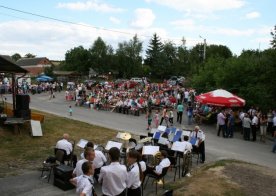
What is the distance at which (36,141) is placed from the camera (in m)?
16.2

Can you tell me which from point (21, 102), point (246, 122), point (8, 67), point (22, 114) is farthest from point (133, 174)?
point (246, 122)

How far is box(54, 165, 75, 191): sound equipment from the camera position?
33.4 ft

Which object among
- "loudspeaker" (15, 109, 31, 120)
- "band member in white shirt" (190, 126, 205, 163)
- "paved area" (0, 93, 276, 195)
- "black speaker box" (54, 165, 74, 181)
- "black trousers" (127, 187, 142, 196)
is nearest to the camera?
"black trousers" (127, 187, 142, 196)

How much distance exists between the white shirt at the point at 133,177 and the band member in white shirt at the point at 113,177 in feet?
1.44

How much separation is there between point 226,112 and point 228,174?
1022 centimetres

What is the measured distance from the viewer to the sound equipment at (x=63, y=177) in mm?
10188

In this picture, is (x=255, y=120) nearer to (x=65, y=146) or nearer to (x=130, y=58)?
(x=65, y=146)

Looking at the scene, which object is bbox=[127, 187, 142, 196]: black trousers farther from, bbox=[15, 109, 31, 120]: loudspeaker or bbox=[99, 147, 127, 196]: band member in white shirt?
bbox=[15, 109, 31, 120]: loudspeaker

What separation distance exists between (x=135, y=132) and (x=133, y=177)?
1343 cm

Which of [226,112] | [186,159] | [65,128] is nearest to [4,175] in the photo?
[186,159]

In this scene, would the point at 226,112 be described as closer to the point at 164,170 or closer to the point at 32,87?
the point at 164,170

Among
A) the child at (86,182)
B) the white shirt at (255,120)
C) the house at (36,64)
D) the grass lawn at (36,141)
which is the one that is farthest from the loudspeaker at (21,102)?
the house at (36,64)

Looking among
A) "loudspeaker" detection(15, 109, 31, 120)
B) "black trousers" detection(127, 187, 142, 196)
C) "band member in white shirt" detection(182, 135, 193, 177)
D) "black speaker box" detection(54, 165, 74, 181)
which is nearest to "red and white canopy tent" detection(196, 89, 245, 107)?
"band member in white shirt" detection(182, 135, 193, 177)

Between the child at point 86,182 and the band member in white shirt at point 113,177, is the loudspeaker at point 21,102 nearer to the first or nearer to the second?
the child at point 86,182
